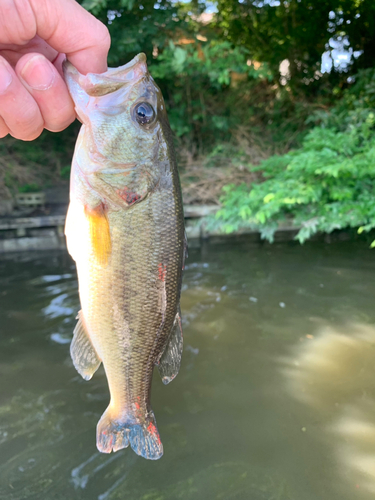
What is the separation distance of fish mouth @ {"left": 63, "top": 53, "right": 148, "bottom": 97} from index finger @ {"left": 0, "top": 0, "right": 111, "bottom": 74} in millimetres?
60

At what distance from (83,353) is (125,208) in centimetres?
75

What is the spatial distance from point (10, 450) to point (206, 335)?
2.41 m

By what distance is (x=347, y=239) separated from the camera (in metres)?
8.42

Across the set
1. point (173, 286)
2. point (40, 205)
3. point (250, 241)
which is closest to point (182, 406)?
point (173, 286)

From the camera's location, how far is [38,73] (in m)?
1.37

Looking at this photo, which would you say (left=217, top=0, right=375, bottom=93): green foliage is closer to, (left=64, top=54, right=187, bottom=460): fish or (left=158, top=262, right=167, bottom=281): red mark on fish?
(left=64, top=54, right=187, bottom=460): fish

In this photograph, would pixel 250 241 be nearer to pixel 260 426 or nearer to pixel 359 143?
pixel 359 143

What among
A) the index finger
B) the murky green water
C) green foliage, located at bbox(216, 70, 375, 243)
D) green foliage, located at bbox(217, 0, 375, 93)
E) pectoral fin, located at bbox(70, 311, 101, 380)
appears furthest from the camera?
green foliage, located at bbox(217, 0, 375, 93)

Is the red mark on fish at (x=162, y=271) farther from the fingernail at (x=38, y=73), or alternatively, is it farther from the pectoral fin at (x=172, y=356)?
the fingernail at (x=38, y=73)

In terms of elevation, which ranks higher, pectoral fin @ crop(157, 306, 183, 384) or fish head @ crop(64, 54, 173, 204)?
fish head @ crop(64, 54, 173, 204)

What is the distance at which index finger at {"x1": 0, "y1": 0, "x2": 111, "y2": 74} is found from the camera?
1.27m

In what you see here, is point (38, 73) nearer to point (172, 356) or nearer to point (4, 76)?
point (4, 76)

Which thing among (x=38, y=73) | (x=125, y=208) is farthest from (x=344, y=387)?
(x=38, y=73)

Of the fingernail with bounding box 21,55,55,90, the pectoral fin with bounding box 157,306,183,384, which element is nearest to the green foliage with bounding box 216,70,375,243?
the pectoral fin with bounding box 157,306,183,384
